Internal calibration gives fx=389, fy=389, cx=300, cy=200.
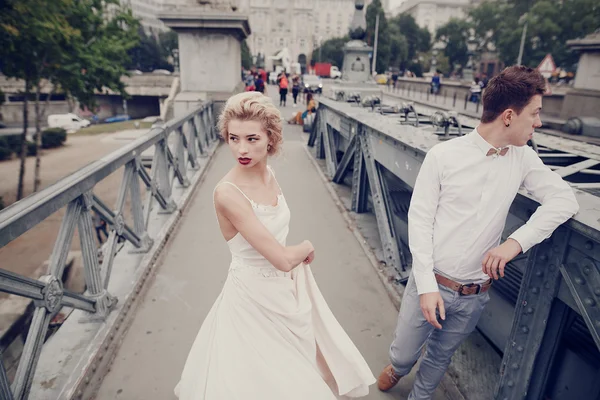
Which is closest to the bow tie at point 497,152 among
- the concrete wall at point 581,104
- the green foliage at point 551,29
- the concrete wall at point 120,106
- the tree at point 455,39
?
the concrete wall at point 581,104

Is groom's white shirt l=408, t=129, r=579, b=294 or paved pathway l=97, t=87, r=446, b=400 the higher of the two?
groom's white shirt l=408, t=129, r=579, b=294

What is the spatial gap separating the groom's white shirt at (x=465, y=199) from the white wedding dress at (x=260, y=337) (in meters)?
0.67

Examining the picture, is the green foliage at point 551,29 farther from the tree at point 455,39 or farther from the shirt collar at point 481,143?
the shirt collar at point 481,143

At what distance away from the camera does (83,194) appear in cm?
266

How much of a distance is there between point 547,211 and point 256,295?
1.37 meters

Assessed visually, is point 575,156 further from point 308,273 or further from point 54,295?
point 54,295

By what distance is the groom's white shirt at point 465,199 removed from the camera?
1.90 metres

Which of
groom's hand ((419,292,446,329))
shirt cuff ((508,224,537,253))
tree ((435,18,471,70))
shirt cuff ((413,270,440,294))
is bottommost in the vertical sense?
groom's hand ((419,292,446,329))

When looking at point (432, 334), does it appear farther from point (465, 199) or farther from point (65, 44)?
point (65, 44)

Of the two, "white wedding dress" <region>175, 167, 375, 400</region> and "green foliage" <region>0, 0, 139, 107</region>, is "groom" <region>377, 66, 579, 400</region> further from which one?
"green foliage" <region>0, 0, 139, 107</region>

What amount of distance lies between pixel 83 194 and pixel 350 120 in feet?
12.7

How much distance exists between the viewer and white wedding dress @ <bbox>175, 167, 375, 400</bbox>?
178cm

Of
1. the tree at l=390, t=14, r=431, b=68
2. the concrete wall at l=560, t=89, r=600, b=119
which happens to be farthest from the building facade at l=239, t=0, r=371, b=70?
the concrete wall at l=560, t=89, r=600, b=119

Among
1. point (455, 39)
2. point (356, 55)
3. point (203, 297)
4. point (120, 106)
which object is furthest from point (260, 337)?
point (455, 39)
